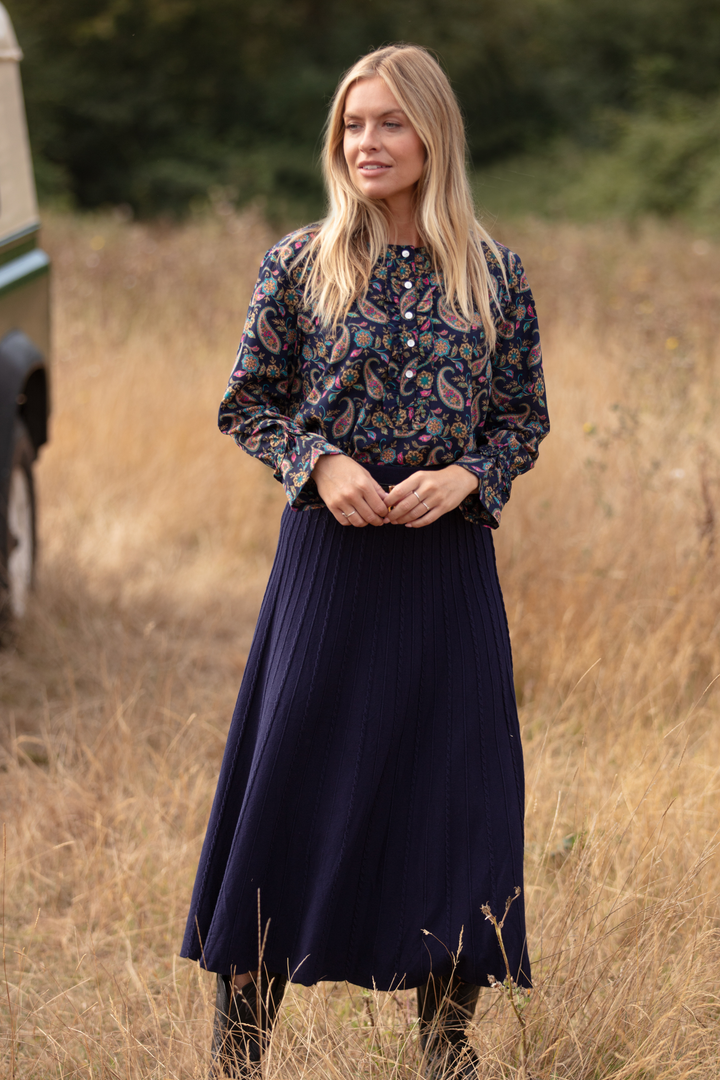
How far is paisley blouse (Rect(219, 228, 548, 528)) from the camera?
1804 mm

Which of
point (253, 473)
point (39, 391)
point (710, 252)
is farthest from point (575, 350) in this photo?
point (710, 252)

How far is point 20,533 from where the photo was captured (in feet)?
14.5

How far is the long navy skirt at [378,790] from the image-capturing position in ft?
5.86

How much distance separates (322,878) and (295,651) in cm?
37

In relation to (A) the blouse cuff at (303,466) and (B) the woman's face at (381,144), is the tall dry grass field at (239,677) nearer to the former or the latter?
(A) the blouse cuff at (303,466)

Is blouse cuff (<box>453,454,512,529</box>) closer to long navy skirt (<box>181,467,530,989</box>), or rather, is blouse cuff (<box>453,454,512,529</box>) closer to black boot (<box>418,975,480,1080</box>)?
long navy skirt (<box>181,467,530,989</box>)

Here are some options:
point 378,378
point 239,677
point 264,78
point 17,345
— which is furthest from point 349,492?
point 264,78

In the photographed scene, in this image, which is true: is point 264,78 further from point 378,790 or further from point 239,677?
point 378,790

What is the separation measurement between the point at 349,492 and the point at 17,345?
2.68m

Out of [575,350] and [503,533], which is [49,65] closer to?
[575,350]

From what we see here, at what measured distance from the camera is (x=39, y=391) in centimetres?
445

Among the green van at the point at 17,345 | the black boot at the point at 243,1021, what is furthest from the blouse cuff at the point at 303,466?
the green van at the point at 17,345

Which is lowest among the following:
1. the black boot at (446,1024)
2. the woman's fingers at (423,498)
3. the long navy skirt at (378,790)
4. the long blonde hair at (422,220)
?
the black boot at (446,1024)

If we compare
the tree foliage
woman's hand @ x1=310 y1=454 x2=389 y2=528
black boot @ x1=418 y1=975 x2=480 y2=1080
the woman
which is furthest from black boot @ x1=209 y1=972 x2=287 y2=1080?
the tree foliage
